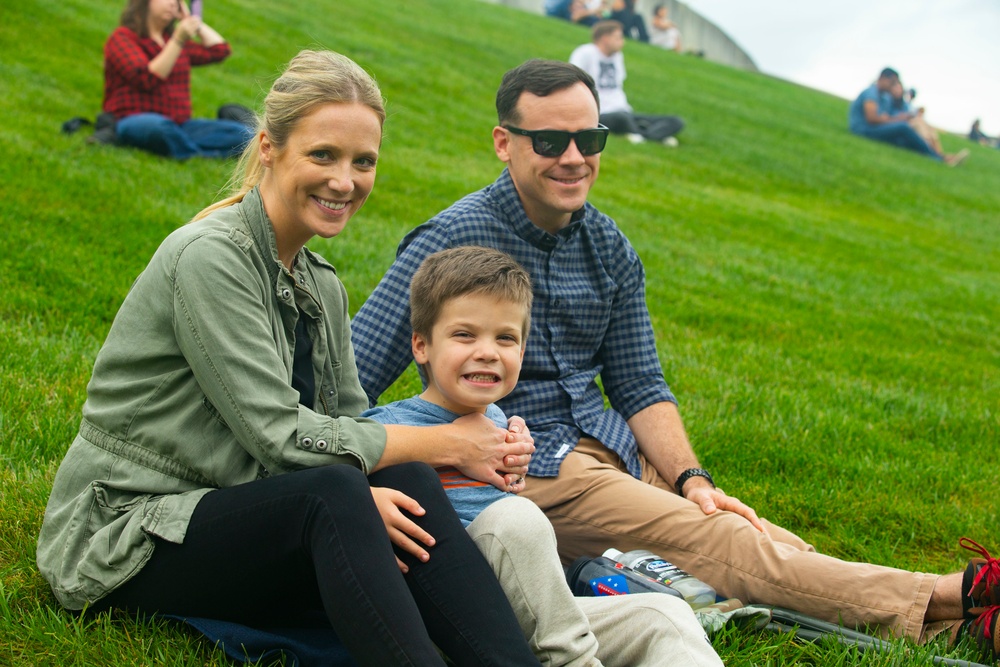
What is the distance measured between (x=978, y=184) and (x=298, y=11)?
14.3 meters

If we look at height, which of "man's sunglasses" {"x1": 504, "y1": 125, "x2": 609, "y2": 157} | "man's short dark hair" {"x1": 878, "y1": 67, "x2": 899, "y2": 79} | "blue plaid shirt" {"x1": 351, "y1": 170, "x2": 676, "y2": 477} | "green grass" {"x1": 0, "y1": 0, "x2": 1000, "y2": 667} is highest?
"man's short dark hair" {"x1": 878, "y1": 67, "x2": 899, "y2": 79}

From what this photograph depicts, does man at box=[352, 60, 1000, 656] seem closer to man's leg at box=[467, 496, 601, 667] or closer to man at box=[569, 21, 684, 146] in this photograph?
man's leg at box=[467, 496, 601, 667]

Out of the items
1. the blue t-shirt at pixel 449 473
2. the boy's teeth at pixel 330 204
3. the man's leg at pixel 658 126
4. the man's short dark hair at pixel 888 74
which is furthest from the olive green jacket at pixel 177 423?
the man's short dark hair at pixel 888 74

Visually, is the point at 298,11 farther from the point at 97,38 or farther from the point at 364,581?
the point at 364,581

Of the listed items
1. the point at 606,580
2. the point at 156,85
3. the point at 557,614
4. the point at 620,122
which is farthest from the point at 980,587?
the point at 620,122

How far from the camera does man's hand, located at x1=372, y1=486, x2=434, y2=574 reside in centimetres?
276

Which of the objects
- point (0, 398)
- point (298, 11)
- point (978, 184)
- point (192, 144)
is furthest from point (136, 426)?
point (978, 184)

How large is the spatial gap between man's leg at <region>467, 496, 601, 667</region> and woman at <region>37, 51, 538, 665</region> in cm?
12

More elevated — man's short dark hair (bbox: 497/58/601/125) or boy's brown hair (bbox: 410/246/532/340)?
man's short dark hair (bbox: 497/58/601/125)

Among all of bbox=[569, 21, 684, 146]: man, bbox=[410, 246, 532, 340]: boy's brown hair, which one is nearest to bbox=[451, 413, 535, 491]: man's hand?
bbox=[410, 246, 532, 340]: boy's brown hair

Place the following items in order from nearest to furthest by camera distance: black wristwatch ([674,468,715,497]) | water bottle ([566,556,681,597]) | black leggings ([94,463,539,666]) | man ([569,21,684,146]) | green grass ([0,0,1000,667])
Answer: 1. black leggings ([94,463,539,666])
2. water bottle ([566,556,681,597])
3. black wristwatch ([674,468,715,497])
4. green grass ([0,0,1000,667])
5. man ([569,21,684,146])

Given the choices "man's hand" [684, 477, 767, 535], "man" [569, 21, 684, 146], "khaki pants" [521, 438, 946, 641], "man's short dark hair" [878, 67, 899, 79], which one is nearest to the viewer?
"khaki pants" [521, 438, 946, 641]

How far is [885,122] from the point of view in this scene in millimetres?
24938

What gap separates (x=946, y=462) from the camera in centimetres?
558
